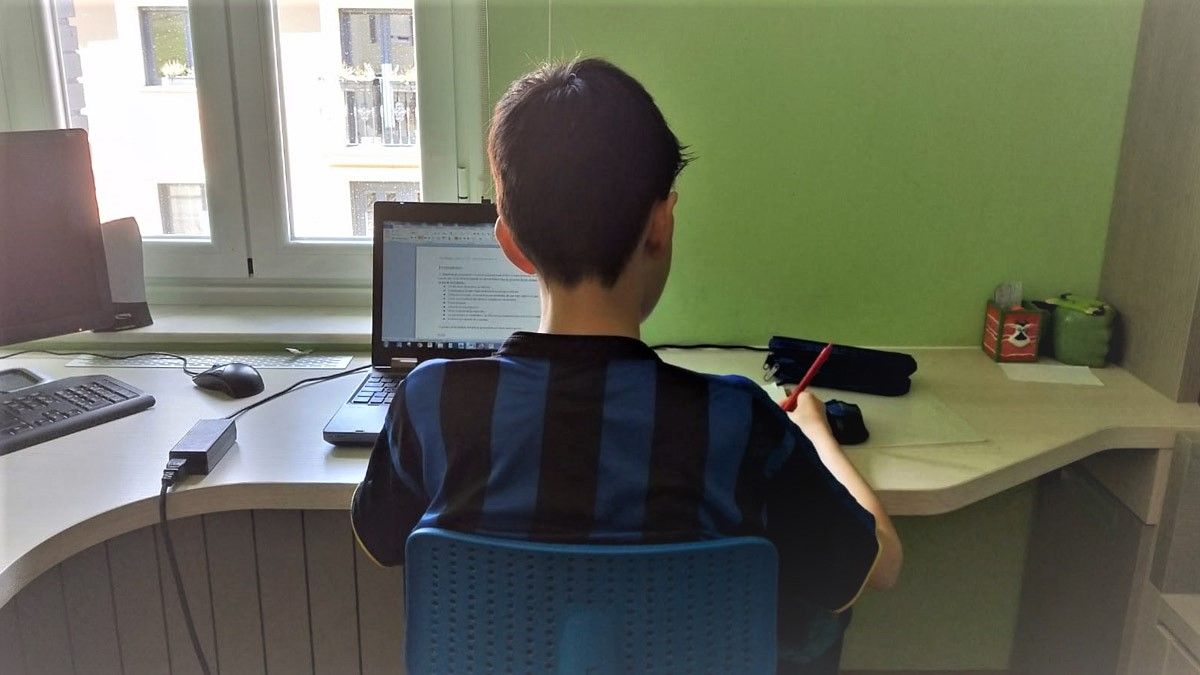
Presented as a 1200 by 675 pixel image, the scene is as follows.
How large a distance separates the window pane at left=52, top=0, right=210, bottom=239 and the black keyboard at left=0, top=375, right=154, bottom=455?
1.51 feet

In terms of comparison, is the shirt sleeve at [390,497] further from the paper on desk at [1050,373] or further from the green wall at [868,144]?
the paper on desk at [1050,373]

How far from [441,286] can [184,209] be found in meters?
0.72

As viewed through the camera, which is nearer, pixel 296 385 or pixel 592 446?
pixel 592 446

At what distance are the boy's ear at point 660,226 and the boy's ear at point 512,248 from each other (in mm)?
113

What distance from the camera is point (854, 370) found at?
1.46 meters

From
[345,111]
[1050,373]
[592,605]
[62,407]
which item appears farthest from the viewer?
[345,111]

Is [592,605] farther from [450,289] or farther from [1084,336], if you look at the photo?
[1084,336]

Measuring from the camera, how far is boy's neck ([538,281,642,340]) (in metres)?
0.81

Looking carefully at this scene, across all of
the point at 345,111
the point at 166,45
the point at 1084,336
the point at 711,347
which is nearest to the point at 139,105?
the point at 166,45

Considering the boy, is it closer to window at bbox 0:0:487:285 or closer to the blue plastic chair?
the blue plastic chair

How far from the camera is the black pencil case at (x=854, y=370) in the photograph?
146 cm

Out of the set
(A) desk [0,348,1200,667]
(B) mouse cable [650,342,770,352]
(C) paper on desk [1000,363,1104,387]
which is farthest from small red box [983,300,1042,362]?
(B) mouse cable [650,342,770,352]

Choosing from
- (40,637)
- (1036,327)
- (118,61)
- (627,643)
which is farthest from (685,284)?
(40,637)

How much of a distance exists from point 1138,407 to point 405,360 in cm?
120
